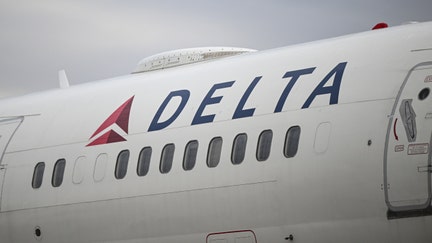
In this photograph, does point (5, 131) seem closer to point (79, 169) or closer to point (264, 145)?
point (79, 169)

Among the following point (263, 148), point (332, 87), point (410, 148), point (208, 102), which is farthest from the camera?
point (208, 102)

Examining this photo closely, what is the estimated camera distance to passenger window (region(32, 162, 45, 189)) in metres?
20.0

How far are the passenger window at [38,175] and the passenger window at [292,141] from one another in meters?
6.97

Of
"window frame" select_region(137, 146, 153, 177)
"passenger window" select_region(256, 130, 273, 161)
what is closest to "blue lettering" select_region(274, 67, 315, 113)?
"passenger window" select_region(256, 130, 273, 161)

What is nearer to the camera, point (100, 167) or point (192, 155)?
point (192, 155)

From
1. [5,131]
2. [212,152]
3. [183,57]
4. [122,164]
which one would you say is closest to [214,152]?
[212,152]

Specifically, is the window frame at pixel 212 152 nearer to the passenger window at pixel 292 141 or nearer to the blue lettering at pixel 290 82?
the blue lettering at pixel 290 82

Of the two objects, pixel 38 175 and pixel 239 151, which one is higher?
pixel 239 151

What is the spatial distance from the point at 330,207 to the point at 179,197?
11.3 feet

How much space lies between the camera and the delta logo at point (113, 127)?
1883cm

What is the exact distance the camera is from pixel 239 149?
16391 millimetres

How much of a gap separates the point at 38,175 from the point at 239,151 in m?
5.98

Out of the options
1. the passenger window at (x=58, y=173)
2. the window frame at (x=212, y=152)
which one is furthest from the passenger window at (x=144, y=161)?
the passenger window at (x=58, y=173)

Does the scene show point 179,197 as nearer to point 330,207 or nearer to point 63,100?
point 330,207
